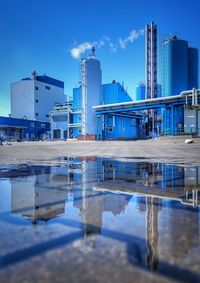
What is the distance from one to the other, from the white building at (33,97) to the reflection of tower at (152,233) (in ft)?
189

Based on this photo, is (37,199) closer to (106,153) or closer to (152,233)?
(152,233)

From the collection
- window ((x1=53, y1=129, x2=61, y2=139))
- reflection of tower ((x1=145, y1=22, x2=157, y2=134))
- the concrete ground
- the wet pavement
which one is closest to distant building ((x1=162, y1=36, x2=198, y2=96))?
reflection of tower ((x1=145, y1=22, x2=157, y2=134))

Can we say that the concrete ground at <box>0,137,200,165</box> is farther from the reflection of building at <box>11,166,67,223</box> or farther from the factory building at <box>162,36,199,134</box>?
the factory building at <box>162,36,199,134</box>

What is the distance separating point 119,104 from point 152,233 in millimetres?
33561

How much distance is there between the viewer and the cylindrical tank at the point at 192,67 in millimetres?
37225

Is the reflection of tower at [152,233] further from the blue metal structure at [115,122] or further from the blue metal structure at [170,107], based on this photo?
the blue metal structure at [115,122]

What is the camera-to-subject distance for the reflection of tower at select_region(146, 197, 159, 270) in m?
1.25

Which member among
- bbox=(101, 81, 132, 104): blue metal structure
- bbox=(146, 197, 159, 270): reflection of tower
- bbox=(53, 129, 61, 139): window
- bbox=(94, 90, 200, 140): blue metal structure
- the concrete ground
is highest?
bbox=(101, 81, 132, 104): blue metal structure

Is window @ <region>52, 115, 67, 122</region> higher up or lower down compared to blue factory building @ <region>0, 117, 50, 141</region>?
higher up

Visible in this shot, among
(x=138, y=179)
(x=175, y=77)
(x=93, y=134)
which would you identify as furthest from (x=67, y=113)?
(x=138, y=179)

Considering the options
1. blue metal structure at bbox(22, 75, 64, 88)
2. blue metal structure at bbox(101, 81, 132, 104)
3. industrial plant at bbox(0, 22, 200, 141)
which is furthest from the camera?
blue metal structure at bbox(22, 75, 64, 88)

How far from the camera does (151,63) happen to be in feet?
129

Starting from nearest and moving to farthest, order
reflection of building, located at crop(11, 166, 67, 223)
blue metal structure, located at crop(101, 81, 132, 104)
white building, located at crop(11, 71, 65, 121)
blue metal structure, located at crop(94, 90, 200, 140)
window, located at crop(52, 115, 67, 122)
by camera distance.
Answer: reflection of building, located at crop(11, 166, 67, 223), blue metal structure, located at crop(94, 90, 200, 140), blue metal structure, located at crop(101, 81, 132, 104), window, located at crop(52, 115, 67, 122), white building, located at crop(11, 71, 65, 121)

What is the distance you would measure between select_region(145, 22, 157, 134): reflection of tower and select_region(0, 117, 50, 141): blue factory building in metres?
26.6
